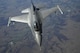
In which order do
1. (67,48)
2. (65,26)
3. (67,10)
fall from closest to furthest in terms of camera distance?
1. (67,48)
2. (65,26)
3. (67,10)

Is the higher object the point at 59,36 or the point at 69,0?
the point at 69,0

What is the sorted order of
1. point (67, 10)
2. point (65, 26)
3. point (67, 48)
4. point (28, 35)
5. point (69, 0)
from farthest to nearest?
point (69, 0) → point (67, 10) → point (65, 26) → point (28, 35) → point (67, 48)

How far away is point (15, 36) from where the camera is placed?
128m

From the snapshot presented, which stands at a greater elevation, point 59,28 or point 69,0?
point 69,0

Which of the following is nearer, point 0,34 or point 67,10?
point 0,34

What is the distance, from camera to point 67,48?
400ft

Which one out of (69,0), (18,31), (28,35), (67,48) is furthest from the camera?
(69,0)

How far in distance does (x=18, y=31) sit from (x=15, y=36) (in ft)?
35.8

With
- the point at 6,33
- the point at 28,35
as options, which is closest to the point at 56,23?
the point at 28,35

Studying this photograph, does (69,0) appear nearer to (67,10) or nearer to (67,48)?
(67,10)

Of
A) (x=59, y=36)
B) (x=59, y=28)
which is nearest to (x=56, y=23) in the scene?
(x=59, y=28)

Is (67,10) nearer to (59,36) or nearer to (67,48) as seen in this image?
(59,36)

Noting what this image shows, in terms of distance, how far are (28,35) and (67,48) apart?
29.1m

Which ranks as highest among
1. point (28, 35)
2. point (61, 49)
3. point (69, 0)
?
point (69, 0)
